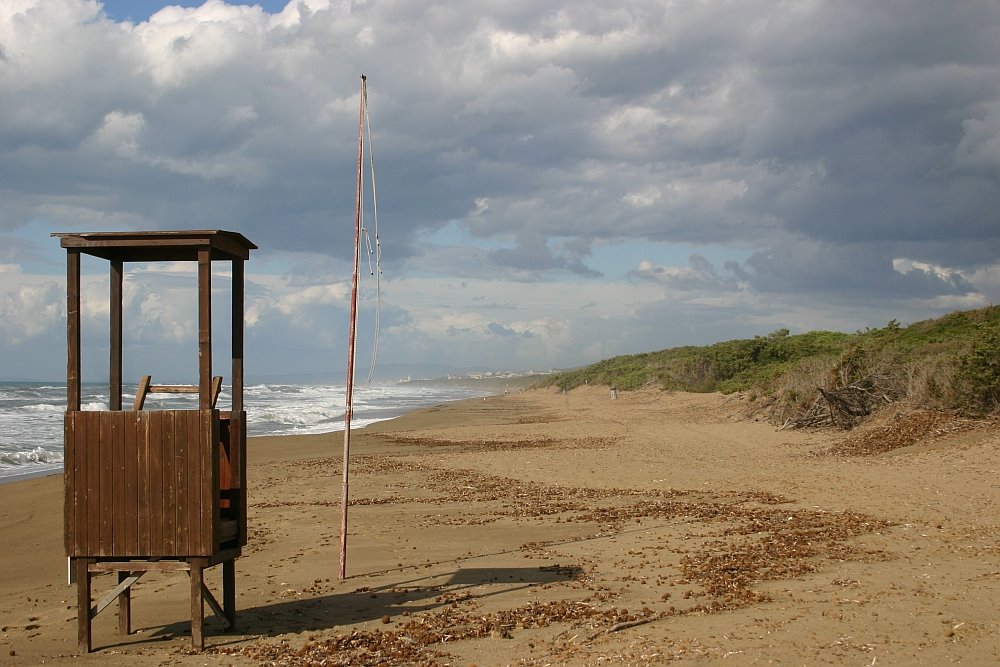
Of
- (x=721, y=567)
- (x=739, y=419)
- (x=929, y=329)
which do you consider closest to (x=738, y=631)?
(x=721, y=567)

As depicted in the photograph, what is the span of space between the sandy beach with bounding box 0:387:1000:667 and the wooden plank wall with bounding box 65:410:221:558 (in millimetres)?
918

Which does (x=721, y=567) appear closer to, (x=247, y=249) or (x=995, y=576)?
(x=995, y=576)

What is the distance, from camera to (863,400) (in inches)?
967

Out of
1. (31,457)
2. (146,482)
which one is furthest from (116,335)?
(31,457)

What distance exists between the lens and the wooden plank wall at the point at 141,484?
7.48m

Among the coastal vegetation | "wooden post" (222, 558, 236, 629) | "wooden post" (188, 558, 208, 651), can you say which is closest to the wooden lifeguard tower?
"wooden post" (188, 558, 208, 651)

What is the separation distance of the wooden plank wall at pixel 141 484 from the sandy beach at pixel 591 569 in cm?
92

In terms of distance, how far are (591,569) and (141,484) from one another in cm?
484

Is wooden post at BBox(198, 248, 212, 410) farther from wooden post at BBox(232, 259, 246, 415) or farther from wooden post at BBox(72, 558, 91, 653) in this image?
wooden post at BBox(72, 558, 91, 653)

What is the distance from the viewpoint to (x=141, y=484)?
7508 mm

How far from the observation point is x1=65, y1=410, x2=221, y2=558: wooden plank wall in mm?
7477

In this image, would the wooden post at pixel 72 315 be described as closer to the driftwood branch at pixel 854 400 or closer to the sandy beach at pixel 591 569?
the sandy beach at pixel 591 569

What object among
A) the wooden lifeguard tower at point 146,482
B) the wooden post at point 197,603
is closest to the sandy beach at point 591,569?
the wooden post at point 197,603

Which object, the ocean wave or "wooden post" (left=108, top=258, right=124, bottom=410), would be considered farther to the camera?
the ocean wave
